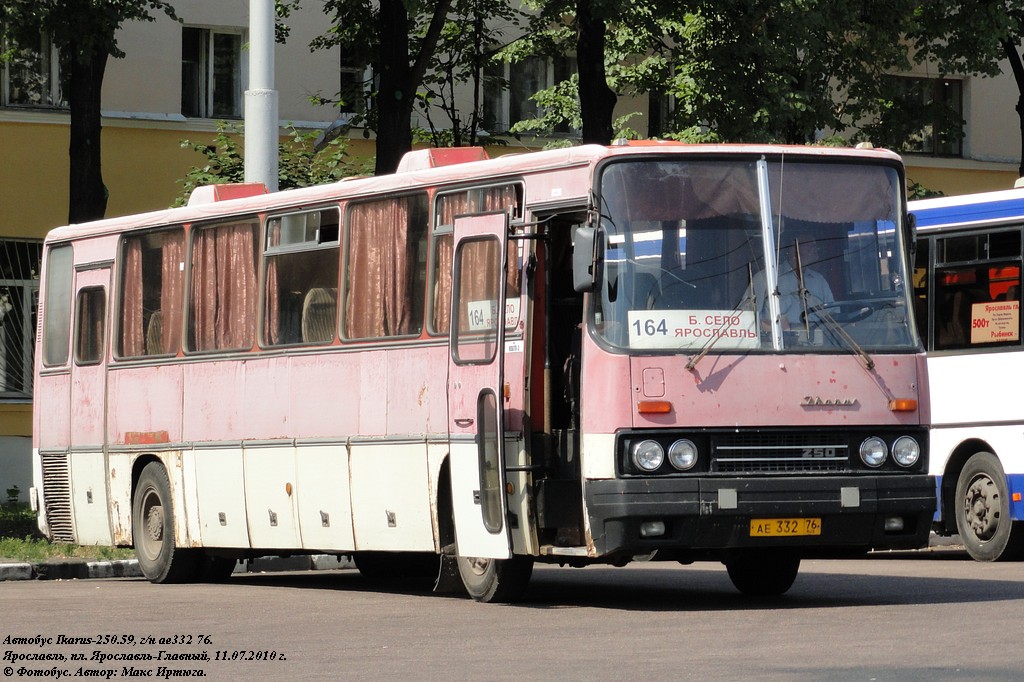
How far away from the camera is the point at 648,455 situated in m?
13.0

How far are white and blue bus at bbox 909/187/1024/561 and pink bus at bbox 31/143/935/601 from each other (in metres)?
5.10

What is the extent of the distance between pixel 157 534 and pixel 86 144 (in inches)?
352

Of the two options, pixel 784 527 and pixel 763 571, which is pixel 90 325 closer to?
pixel 763 571

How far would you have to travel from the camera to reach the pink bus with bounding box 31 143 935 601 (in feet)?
42.7

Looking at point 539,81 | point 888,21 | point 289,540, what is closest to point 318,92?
point 539,81

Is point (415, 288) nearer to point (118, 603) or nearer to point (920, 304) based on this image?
point (118, 603)

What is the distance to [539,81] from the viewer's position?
37375 mm

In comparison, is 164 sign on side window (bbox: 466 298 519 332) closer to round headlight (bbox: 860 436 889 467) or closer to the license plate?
the license plate

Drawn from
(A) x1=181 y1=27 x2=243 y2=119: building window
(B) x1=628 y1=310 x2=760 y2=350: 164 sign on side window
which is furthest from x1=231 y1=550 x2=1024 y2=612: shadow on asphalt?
(A) x1=181 y1=27 x2=243 y2=119: building window

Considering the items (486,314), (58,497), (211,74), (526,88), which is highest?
(526,88)

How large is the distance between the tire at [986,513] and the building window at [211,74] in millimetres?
18032

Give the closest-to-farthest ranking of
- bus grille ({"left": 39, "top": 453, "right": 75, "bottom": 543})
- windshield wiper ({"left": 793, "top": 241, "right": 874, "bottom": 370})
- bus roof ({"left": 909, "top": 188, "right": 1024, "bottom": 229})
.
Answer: windshield wiper ({"left": 793, "top": 241, "right": 874, "bottom": 370}), bus roof ({"left": 909, "top": 188, "right": 1024, "bottom": 229}), bus grille ({"left": 39, "top": 453, "right": 75, "bottom": 543})

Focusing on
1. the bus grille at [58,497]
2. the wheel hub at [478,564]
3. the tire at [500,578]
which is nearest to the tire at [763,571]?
the tire at [500,578]

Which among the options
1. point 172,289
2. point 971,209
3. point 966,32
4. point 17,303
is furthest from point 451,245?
point 17,303
